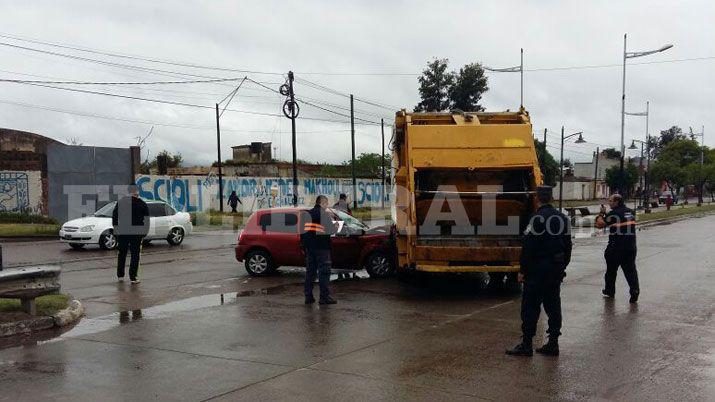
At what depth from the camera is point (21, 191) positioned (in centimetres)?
3077

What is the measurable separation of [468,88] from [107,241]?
3223 cm

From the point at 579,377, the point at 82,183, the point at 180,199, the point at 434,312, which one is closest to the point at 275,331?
the point at 434,312

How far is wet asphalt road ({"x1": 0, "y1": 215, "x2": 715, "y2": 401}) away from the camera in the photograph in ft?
19.7

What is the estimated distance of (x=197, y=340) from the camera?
7.96 meters

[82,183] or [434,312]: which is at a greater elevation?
[82,183]

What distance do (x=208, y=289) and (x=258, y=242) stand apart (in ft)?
6.61

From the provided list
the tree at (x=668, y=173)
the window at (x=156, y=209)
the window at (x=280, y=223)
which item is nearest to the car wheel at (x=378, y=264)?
the window at (x=280, y=223)

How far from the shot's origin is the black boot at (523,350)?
7223mm

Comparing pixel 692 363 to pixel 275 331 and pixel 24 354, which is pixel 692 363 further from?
pixel 24 354

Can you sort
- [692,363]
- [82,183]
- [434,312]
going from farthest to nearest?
[82,183], [434,312], [692,363]

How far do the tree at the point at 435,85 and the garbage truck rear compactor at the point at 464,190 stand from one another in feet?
112

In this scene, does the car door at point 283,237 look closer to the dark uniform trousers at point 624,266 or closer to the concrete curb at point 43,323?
the concrete curb at point 43,323

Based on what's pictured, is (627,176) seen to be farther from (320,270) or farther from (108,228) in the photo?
(320,270)

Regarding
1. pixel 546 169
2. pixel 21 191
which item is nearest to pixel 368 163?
pixel 21 191
